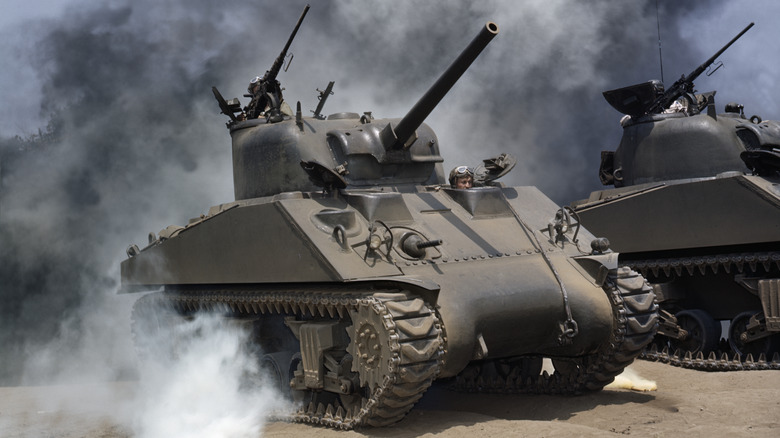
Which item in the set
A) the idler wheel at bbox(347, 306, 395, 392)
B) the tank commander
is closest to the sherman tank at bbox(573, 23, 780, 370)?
the tank commander

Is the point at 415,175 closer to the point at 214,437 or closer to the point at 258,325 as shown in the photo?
the point at 258,325

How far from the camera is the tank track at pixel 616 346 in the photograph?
30.5ft

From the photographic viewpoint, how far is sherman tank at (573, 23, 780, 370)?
1199 centimetres

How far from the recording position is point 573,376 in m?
9.98

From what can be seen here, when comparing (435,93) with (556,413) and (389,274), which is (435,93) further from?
(556,413)

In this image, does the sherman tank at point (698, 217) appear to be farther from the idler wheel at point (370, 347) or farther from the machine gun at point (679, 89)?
the idler wheel at point (370, 347)

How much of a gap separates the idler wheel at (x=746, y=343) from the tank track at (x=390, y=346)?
20.1ft

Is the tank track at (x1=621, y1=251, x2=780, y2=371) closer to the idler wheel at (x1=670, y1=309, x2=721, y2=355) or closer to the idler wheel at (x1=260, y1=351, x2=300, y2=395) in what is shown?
the idler wheel at (x1=670, y1=309, x2=721, y2=355)

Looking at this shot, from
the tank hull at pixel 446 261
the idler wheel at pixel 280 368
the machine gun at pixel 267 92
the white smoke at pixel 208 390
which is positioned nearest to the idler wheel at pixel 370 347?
the tank hull at pixel 446 261

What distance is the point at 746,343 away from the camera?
1249 cm

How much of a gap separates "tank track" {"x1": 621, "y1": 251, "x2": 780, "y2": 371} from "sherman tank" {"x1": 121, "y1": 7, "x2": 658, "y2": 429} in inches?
113

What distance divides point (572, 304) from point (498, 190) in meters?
1.73

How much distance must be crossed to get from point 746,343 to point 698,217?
181cm

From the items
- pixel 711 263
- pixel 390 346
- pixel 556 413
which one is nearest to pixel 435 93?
pixel 390 346
